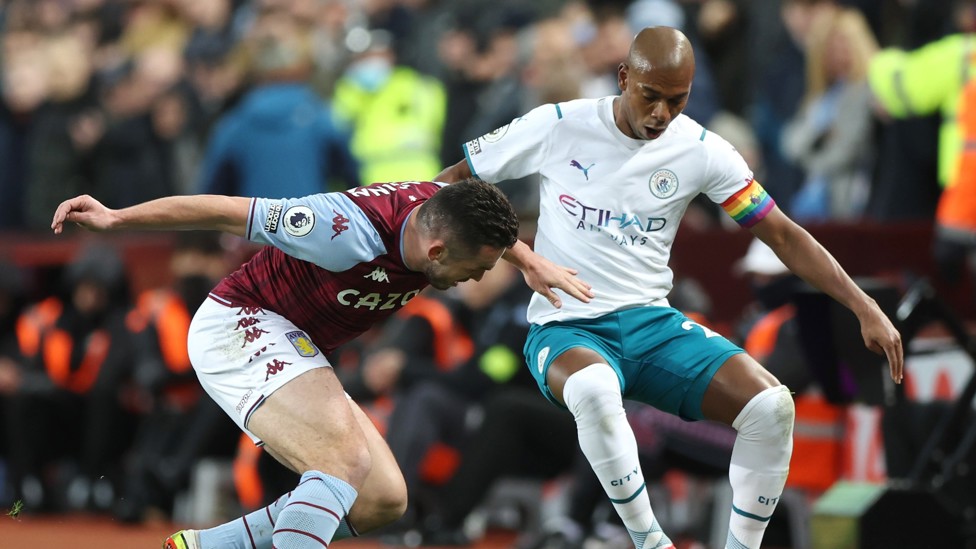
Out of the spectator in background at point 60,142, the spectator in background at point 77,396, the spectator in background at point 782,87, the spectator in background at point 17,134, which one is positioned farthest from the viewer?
the spectator in background at point 17,134

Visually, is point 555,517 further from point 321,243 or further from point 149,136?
point 149,136

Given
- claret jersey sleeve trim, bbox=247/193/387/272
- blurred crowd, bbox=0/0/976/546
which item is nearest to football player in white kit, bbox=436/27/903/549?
claret jersey sleeve trim, bbox=247/193/387/272

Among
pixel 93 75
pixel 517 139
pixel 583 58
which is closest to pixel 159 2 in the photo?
pixel 93 75

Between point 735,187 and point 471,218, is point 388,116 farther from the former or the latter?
point 471,218

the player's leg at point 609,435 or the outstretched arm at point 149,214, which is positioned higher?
the outstretched arm at point 149,214

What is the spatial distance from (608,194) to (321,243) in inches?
46.1

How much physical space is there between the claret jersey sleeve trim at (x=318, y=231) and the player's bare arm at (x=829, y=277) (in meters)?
1.55

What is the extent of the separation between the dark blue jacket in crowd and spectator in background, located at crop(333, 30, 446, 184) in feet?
0.69

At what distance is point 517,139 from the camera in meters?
6.53

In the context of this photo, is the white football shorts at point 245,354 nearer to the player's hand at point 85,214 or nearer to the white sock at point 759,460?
the player's hand at point 85,214

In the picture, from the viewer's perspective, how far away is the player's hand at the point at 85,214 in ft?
18.3

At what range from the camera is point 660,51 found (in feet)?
Answer: 20.0

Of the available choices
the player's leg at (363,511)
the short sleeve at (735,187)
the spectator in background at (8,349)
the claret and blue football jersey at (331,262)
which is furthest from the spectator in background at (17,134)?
the short sleeve at (735,187)

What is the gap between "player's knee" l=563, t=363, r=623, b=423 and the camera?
5.99m
